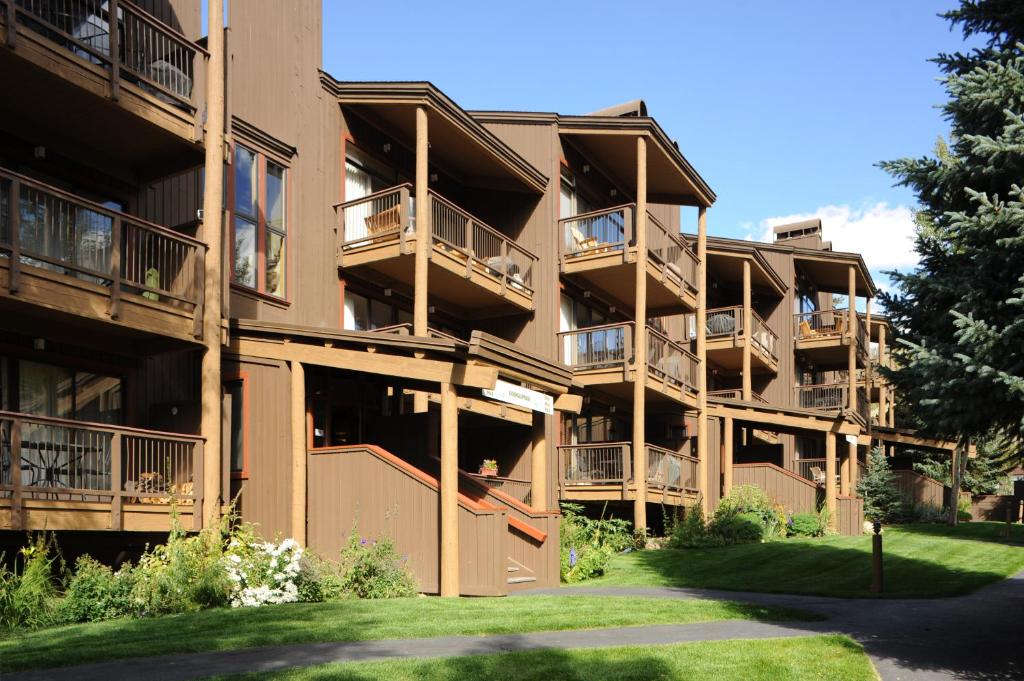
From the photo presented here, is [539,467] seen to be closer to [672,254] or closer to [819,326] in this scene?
[672,254]

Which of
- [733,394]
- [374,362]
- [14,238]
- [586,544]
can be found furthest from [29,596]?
[733,394]

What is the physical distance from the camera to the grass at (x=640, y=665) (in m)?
8.90

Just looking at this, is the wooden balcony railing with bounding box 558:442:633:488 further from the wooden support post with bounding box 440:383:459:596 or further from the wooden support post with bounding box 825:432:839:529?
the wooden support post with bounding box 440:383:459:596

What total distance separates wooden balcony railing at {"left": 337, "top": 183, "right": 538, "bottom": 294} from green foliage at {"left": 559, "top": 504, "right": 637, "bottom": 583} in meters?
5.74

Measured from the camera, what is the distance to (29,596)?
466 inches

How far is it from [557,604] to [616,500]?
11.7m

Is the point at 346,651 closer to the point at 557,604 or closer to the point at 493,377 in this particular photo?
the point at 557,604

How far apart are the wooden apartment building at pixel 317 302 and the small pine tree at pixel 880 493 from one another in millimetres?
5729

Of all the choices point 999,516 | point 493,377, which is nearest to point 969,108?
point 493,377

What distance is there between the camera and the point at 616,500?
25547 mm

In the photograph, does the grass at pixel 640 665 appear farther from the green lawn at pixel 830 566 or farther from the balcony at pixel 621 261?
the balcony at pixel 621 261

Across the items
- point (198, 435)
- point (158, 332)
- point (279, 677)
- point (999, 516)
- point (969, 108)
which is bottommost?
point (999, 516)

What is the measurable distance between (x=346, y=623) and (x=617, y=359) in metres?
15.7

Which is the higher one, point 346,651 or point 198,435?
point 198,435
